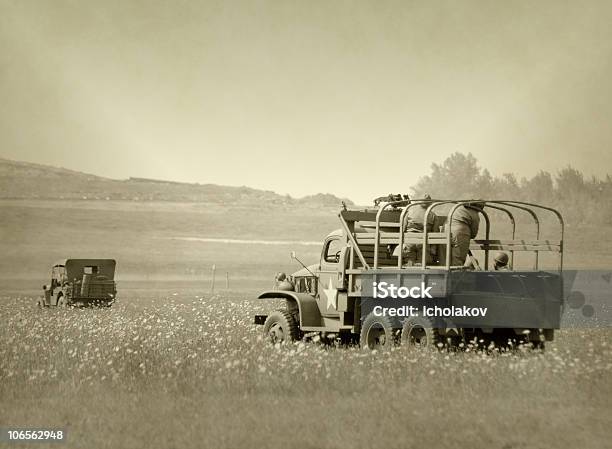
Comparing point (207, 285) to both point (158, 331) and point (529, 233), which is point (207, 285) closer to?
point (529, 233)

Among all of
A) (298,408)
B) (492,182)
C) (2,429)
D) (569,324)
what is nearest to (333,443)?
(298,408)

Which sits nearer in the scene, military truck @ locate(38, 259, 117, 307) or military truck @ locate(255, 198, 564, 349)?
military truck @ locate(255, 198, 564, 349)

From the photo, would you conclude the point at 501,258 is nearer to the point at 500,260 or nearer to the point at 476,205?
the point at 500,260

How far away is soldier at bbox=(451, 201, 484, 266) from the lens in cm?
1257

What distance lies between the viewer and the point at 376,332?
1272 centimetres

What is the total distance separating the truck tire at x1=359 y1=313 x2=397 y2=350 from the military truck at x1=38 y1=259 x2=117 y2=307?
11869mm

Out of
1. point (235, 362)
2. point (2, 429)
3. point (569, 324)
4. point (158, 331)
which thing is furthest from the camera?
point (569, 324)

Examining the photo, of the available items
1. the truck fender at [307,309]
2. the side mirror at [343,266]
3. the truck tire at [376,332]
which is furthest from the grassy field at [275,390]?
the side mirror at [343,266]

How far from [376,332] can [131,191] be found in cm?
2378

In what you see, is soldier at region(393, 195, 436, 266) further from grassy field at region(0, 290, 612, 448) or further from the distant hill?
the distant hill

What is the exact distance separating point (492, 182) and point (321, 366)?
16186 millimetres

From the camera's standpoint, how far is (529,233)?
28.3m

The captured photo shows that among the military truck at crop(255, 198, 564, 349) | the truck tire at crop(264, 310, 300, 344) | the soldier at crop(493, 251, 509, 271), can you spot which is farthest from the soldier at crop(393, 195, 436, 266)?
the truck tire at crop(264, 310, 300, 344)

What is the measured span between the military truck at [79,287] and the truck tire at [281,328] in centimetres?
976
